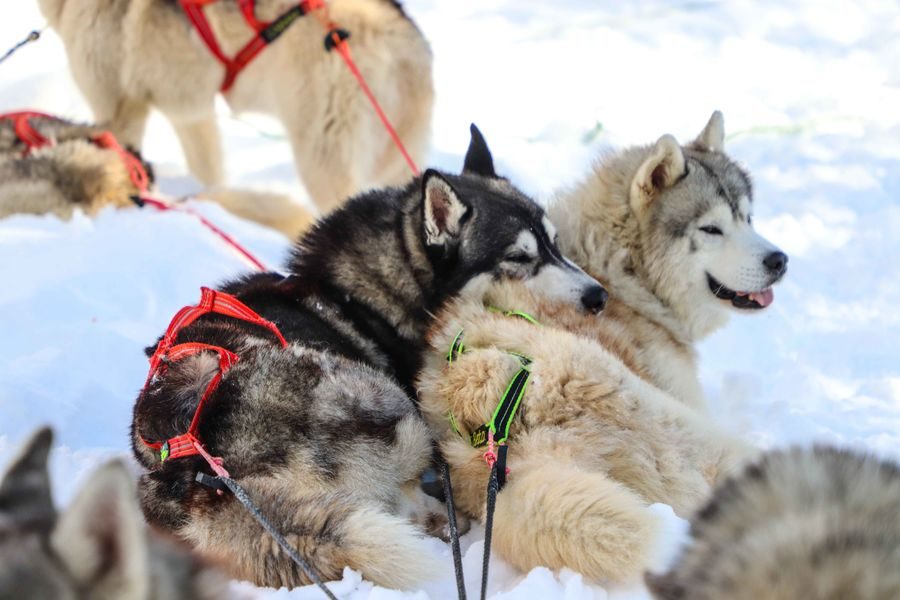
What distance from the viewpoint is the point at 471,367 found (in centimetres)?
269

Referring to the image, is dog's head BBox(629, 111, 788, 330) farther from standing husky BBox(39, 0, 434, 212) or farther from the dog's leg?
the dog's leg

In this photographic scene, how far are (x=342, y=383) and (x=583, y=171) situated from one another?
2015 mm

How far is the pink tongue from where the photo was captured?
12.4 feet

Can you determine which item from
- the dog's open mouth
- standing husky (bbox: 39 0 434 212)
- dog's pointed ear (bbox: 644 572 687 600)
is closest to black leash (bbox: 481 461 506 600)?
dog's pointed ear (bbox: 644 572 687 600)

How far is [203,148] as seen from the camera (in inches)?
273

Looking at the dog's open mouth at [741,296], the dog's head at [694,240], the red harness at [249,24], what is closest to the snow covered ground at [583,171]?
the dog's open mouth at [741,296]

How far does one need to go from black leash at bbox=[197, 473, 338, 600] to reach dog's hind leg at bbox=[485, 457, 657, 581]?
1.70 ft

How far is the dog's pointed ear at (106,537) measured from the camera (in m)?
1.05

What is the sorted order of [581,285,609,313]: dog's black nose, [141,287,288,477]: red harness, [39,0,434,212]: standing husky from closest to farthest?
[141,287,288,477]: red harness, [581,285,609,313]: dog's black nose, [39,0,434,212]: standing husky

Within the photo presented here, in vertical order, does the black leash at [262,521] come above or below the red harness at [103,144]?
above

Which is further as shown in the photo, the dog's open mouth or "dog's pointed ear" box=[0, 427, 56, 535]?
the dog's open mouth

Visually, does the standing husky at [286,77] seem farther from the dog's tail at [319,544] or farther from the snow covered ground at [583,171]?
the dog's tail at [319,544]

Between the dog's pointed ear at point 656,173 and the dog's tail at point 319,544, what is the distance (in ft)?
6.42

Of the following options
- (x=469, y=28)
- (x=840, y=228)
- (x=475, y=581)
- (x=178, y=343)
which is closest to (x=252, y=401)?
(x=178, y=343)
